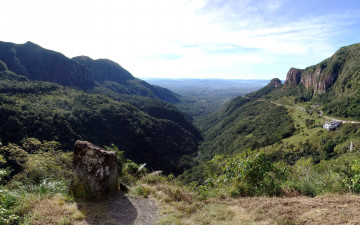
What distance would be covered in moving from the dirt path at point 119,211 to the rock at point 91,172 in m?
0.43

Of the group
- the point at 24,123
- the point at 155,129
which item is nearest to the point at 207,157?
the point at 155,129

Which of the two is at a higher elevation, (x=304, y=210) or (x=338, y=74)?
(x=338, y=74)

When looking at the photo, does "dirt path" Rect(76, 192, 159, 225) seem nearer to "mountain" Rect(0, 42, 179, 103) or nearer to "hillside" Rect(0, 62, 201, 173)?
"hillside" Rect(0, 62, 201, 173)

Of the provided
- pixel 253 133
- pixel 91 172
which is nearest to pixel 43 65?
pixel 253 133

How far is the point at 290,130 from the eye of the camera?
288ft

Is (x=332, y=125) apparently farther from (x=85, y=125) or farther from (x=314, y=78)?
(x=314, y=78)

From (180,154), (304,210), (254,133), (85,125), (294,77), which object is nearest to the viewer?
(304,210)

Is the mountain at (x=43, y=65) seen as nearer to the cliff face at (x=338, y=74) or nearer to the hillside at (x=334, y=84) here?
the hillside at (x=334, y=84)

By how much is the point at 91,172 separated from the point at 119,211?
173cm

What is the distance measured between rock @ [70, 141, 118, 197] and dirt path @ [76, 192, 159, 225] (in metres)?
0.43

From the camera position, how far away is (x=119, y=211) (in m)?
6.11

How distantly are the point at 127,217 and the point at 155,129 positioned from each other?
9000 cm

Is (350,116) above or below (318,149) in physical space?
above

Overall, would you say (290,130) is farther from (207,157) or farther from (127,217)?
(127,217)
